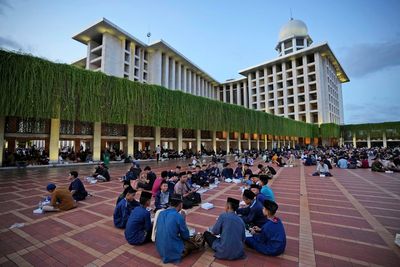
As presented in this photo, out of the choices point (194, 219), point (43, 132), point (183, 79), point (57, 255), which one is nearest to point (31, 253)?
point (57, 255)

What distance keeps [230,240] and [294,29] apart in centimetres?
7203

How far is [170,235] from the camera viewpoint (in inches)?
125

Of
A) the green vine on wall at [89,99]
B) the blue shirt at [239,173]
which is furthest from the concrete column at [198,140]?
the blue shirt at [239,173]

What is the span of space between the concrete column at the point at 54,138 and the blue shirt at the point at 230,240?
55.2 ft

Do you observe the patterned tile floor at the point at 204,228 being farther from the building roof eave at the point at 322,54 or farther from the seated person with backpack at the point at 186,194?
the building roof eave at the point at 322,54

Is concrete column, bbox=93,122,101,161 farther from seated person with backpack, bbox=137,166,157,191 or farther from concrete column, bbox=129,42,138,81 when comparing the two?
concrete column, bbox=129,42,138,81

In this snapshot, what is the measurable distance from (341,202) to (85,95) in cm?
1747

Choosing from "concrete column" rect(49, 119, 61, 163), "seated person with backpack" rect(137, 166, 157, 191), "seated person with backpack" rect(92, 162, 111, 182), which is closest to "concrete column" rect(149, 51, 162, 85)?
"concrete column" rect(49, 119, 61, 163)

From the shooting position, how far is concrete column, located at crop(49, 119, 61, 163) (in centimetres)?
1553

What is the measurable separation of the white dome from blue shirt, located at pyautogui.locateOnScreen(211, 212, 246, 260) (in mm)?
70792

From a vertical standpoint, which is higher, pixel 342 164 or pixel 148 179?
pixel 148 179

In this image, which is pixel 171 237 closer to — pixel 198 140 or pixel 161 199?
pixel 161 199

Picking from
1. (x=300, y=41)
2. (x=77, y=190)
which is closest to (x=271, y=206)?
(x=77, y=190)

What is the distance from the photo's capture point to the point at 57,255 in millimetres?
3348
